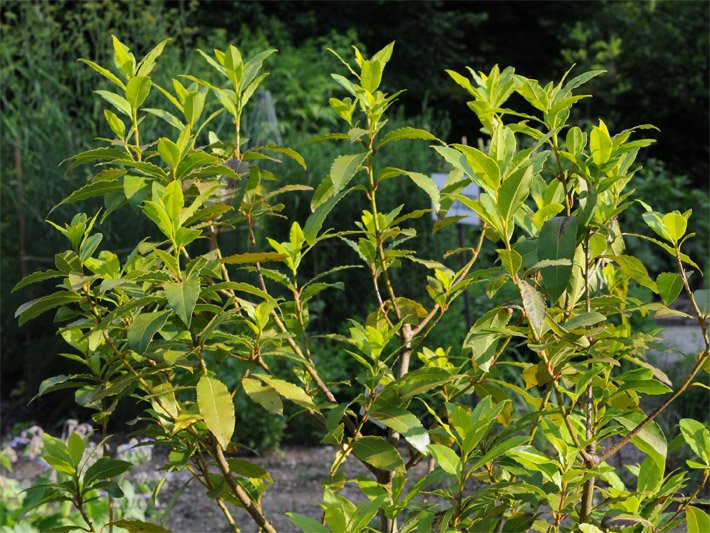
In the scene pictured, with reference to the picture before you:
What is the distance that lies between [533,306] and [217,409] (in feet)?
1.69

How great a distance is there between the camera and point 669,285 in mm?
1495

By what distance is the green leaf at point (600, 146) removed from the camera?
4.63ft

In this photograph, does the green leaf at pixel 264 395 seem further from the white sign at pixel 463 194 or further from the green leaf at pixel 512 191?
the white sign at pixel 463 194

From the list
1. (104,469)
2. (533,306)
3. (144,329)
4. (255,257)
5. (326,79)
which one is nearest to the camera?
(533,306)

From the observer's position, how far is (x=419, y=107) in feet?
56.4

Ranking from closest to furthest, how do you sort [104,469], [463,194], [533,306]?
[533,306] < [104,469] < [463,194]

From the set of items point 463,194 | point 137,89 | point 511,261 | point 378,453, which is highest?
point 137,89

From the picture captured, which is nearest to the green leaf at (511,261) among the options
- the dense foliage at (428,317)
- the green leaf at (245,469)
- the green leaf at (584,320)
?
the dense foliage at (428,317)

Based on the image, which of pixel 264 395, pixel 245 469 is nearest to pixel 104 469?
pixel 245 469

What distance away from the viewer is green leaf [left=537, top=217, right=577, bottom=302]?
1.28 metres

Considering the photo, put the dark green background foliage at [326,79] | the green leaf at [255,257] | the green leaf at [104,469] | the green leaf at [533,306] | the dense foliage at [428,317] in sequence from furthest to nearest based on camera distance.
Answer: the dark green background foliage at [326,79]
the green leaf at [104,469]
the green leaf at [255,257]
the dense foliage at [428,317]
the green leaf at [533,306]

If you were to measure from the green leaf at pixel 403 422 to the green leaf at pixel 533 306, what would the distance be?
294 millimetres

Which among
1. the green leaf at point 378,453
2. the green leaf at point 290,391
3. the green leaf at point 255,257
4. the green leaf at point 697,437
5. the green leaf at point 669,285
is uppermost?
the green leaf at point 255,257

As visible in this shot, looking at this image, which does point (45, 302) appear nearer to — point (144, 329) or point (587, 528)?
point (144, 329)
